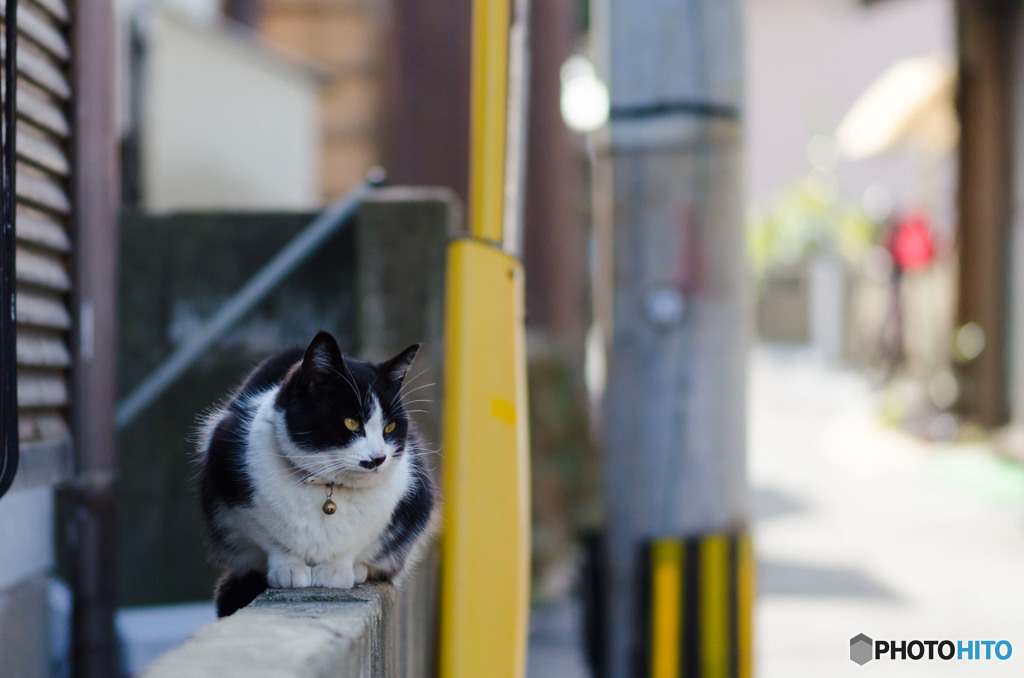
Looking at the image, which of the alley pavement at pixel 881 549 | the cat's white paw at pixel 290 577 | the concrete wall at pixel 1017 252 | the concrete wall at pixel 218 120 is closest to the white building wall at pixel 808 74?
the concrete wall at pixel 1017 252

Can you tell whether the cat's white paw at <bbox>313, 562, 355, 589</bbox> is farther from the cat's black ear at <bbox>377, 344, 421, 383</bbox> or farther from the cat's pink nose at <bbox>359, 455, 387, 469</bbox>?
the cat's black ear at <bbox>377, 344, 421, 383</bbox>

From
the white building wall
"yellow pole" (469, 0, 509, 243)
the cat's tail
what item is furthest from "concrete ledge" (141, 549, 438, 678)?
the white building wall

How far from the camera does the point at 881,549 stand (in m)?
5.22

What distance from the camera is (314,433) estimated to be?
1571mm

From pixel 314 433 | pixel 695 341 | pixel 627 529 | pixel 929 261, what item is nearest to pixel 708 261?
pixel 695 341

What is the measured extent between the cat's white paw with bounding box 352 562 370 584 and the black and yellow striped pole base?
117 cm

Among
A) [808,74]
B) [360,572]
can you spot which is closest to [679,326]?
[360,572]

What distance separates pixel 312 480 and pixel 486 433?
65cm

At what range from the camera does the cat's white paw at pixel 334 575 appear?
1.62 m

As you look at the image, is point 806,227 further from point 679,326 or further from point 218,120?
point 679,326

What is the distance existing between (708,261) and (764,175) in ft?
76.6

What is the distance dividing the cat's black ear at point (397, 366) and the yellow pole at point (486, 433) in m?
0.44

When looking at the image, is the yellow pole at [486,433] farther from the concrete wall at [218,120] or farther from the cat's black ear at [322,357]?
the concrete wall at [218,120]

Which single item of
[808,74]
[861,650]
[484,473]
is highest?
[808,74]
